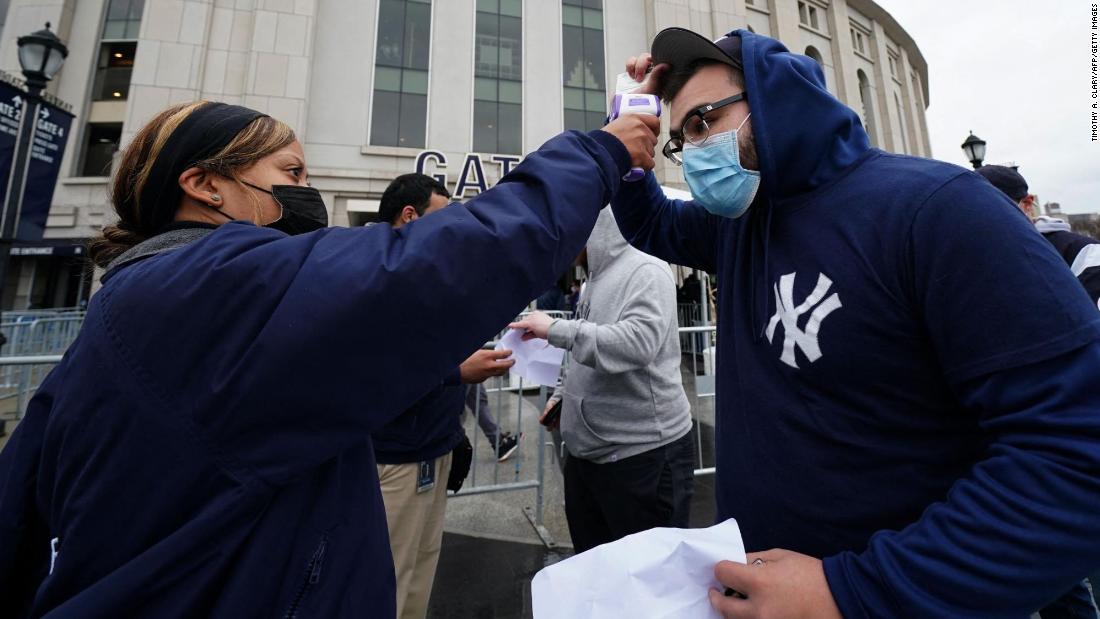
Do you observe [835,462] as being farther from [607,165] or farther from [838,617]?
[607,165]

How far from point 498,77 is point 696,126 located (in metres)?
16.8

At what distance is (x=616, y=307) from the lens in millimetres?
2453

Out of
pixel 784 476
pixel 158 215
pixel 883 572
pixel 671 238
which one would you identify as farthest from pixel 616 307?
pixel 158 215

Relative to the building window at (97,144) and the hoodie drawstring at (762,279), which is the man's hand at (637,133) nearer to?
the hoodie drawstring at (762,279)

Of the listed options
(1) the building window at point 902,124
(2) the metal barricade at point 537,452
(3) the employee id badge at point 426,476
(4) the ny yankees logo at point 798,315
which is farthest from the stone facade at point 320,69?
(1) the building window at point 902,124

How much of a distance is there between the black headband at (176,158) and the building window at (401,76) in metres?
15.5

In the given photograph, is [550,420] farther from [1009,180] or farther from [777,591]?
[1009,180]

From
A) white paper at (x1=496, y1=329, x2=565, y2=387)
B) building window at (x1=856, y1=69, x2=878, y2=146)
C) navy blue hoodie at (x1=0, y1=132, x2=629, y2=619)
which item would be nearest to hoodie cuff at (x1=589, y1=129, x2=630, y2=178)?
navy blue hoodie at (x1=0, y1=132, x2=629, y2=619)

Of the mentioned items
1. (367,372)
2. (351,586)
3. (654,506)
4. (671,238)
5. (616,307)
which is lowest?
(654,506)

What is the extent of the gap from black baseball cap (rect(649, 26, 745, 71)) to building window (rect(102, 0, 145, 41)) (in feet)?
75.9

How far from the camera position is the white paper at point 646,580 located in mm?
904

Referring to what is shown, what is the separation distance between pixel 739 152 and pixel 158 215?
1602 millimetres

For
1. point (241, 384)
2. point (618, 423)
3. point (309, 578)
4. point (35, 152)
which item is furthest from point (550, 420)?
point (35, 152)

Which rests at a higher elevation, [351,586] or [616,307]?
[616,307]
